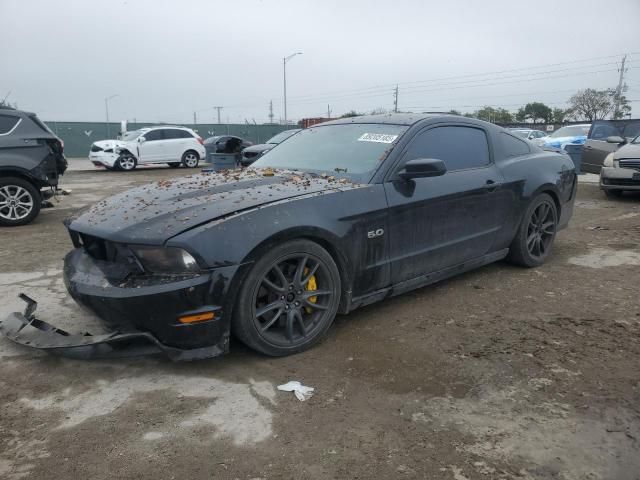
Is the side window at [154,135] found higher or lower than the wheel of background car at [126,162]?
higher

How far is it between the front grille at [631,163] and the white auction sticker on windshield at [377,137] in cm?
752

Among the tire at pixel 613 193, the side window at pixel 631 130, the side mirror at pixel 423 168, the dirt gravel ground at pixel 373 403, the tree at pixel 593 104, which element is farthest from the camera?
the tree at pixel 593 104

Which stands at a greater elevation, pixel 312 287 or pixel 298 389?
pixel 312 287

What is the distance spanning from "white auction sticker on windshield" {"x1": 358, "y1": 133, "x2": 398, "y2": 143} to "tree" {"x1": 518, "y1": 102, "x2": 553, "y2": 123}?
73670 mm

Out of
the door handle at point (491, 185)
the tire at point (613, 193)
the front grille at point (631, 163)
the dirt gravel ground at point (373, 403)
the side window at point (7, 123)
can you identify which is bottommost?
the dirt gravel ground at point (373, 403)

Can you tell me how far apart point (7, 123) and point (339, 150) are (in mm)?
6023

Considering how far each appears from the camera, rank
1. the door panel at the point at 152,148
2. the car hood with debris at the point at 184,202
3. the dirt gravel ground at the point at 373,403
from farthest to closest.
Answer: the door panel at the point at 152,148
the car hood with debris at the point at 184,202
the dirt gravel ground at the point at 373,403

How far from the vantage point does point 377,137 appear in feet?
12.8

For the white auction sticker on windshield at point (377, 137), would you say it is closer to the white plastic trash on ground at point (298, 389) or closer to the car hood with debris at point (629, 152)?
the white plastic trash on ground at point (298, 389)

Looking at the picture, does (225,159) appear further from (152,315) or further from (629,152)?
(152,315)

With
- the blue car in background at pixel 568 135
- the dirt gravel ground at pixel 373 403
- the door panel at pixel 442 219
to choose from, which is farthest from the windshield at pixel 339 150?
the blue car in background at pixel 568 135

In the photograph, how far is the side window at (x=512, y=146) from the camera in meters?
4.65

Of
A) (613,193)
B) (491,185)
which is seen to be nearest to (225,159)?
(613,193)

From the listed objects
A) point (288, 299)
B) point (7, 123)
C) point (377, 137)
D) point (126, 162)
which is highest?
point (7, 123)
